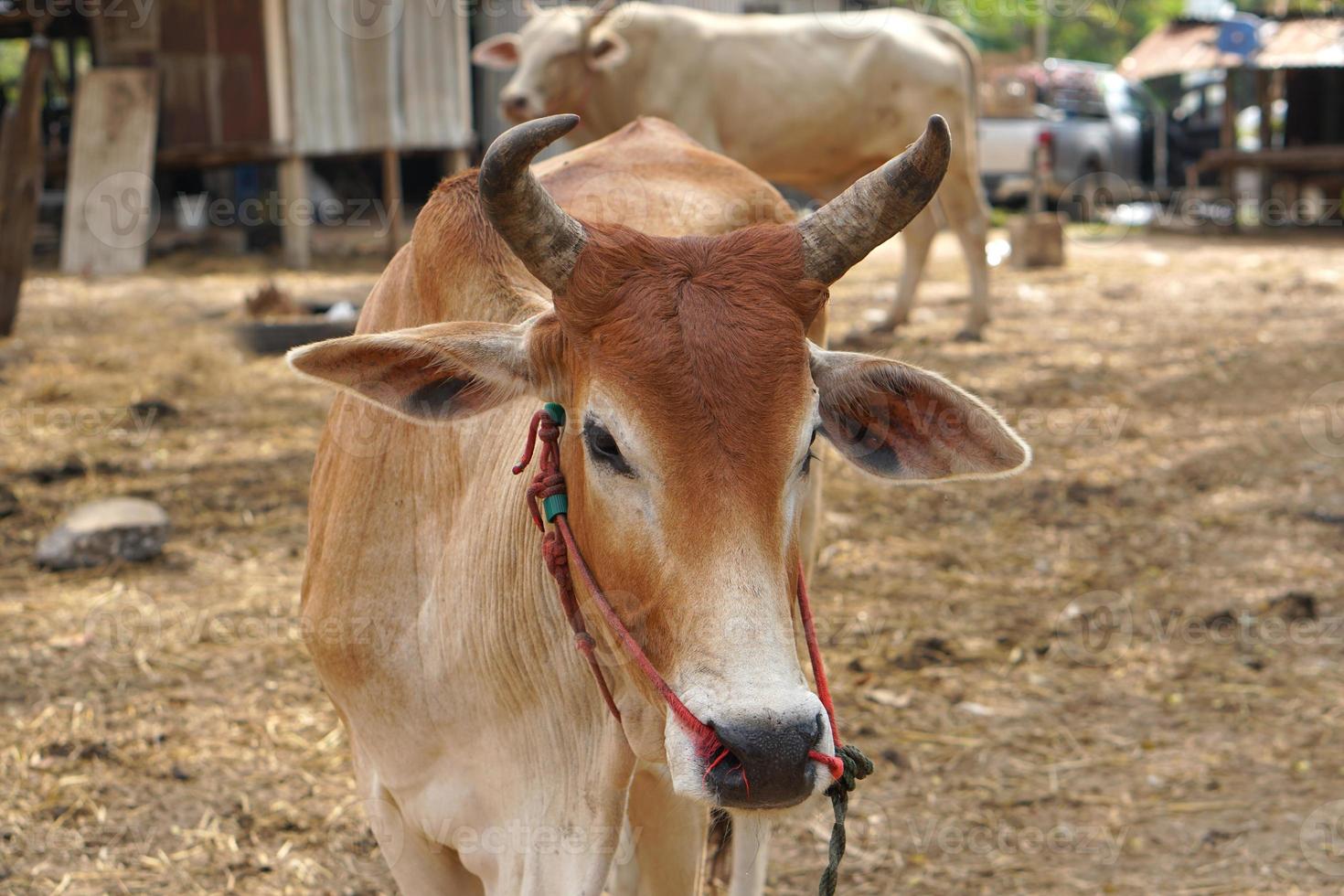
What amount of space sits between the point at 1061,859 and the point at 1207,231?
14.9 meters

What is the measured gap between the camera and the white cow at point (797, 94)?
970 centimetres

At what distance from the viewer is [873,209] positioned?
2254 millimetres

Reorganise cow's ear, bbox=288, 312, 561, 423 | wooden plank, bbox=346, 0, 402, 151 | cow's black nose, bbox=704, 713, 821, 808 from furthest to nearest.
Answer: wooden plank, bbox=346, 0, 402, 151
cow's ear, bbox=288, 312, 561, 423
cow's black nose, bbox=704, 713, 821, 808

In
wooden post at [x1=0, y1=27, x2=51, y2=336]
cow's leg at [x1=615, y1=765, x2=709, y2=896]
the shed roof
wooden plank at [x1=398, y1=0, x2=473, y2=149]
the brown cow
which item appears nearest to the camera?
the brown cow

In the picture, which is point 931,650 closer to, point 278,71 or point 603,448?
point 603,448

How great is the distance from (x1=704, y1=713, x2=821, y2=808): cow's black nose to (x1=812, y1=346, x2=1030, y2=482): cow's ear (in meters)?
0.66

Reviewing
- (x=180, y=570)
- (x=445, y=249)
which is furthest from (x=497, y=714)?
(x=180, y=570)

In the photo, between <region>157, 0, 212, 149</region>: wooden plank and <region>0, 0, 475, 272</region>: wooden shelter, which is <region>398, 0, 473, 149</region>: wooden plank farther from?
<region>157, 0, 212, 149</region>: wooden plank

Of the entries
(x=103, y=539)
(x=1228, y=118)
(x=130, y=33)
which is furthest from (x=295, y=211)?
(x=1228, y=118)

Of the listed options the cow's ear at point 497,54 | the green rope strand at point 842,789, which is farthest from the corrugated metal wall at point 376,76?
the green rope strand at point 842,789

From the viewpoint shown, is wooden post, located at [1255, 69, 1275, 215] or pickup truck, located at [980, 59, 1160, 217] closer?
wooden post, located at [1255, 69, 1275, 215]

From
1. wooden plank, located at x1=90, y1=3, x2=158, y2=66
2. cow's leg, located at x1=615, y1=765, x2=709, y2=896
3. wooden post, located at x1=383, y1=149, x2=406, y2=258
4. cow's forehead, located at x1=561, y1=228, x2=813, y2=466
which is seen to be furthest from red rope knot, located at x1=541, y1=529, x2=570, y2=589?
wooden plank, located at x1=90, y1=3, x2=158, y2=66

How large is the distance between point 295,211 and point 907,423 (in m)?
11.4

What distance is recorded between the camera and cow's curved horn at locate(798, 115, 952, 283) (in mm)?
2203
